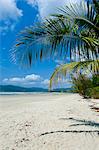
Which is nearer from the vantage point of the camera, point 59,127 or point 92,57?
point 92,57

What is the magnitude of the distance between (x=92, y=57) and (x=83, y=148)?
2053mm

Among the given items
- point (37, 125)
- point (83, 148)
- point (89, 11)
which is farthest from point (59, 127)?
point (89, 11)

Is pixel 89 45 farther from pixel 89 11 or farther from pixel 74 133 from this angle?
pixel 74 133

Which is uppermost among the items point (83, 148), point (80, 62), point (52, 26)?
point (52, 26)

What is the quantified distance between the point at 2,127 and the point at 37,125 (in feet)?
3.70

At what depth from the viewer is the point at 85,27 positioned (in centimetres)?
730

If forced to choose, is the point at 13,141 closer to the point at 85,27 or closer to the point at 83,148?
the point at 83,148

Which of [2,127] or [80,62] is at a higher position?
[80,62]

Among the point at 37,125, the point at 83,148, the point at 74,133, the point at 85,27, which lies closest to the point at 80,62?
the point at 85,27

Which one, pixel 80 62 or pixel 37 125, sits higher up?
pixel 80 62

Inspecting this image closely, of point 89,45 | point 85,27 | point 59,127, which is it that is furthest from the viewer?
point 59,127

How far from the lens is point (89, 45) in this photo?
6.86 m

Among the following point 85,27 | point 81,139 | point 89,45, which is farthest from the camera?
point 81,139

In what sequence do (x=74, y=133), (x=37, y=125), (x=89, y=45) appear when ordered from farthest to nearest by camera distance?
(x=37, y=125), (x=74, y=133), (x=89, y=45)
